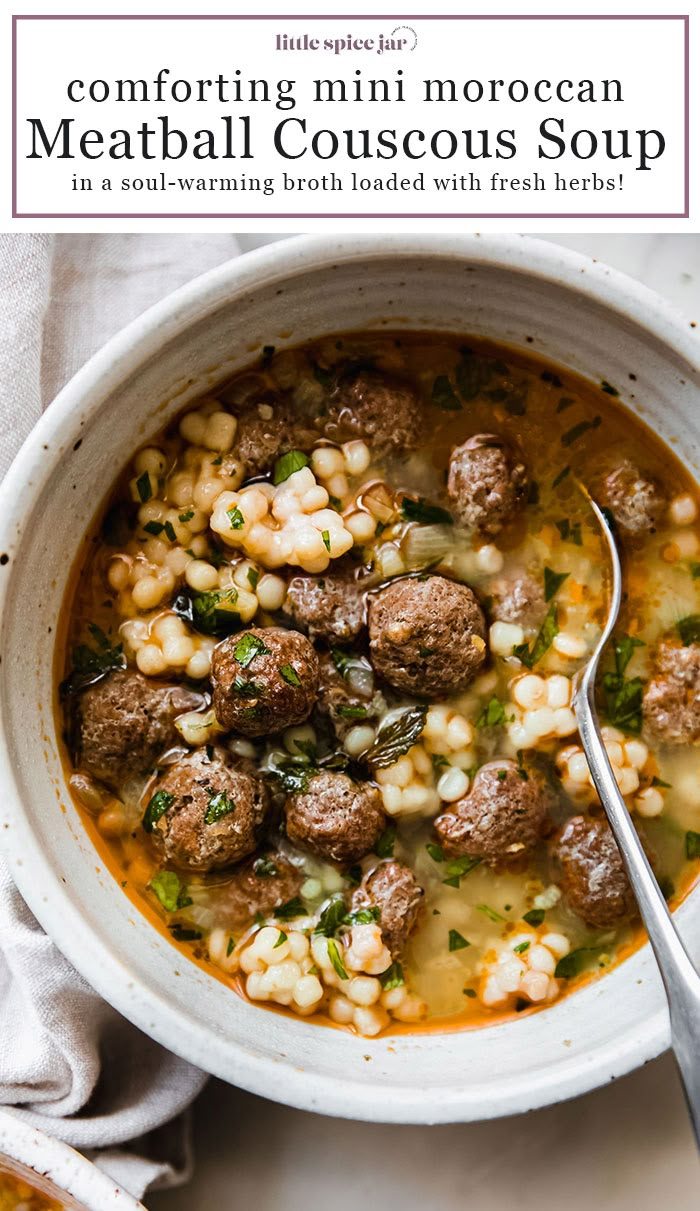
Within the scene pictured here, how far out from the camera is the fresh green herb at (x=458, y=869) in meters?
2.37

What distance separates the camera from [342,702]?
2352 millimetres

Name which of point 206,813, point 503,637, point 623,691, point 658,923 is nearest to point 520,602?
point 503,637

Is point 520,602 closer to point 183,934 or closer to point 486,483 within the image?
point 486,483

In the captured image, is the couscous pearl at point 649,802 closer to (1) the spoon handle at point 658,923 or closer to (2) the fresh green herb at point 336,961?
(1) the spoon handle at point 658,923

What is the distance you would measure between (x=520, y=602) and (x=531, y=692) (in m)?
0.21

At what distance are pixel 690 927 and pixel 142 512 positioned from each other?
1.59 meters

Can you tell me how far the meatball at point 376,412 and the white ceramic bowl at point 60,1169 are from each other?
66.2 inches

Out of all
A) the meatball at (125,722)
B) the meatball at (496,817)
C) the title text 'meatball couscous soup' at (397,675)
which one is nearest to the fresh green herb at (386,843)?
the title text 'meatball couscous soup' at (397,675)

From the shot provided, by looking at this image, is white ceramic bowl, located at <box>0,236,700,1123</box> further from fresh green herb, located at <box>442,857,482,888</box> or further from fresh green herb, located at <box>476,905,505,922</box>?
fresh green herb, located at <box>442,857,482,888</box>

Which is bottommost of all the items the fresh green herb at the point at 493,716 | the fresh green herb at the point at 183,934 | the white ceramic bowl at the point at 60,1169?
the white ceramic bowl at the point at 60,1169

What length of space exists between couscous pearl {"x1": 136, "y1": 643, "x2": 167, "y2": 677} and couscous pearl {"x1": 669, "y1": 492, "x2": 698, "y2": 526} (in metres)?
1.24

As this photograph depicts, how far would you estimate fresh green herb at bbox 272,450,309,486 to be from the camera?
7.70 feet

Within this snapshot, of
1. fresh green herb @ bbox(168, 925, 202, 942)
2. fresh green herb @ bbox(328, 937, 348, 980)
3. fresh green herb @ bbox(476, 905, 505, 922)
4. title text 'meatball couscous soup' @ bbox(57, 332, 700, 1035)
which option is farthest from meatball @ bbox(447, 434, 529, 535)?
fresh green herb @ bbox(168, 925, 202, 942)
